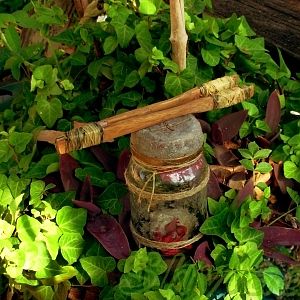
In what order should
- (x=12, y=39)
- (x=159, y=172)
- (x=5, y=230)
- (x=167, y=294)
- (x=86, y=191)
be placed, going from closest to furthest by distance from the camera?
(x=167, y=294)
(x=159, y=172)
(x=5, y=230)
(x=86, y=191)
(x=12, y=39)

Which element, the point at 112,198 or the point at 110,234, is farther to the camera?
the point at 112,198

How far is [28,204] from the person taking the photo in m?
2.25

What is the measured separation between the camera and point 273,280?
6.48ft

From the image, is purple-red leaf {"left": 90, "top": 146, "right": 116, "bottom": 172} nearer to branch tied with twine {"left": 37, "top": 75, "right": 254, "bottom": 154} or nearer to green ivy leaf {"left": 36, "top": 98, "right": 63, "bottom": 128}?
green ivy leaf {"left": 36, "top": 98, "right": 63, "bottom": 128}

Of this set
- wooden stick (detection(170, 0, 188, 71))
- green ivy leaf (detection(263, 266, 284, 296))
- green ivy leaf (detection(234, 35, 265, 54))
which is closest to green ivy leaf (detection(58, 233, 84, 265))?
green ivy leaf (detection(263, 266, 284, 296))

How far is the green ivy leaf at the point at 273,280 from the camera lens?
1963 mm

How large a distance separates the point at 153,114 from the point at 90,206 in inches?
15.7

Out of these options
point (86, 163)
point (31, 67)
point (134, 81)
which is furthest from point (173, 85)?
point (31, 67)

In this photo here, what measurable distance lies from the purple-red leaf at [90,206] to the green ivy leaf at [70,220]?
0.08 ft

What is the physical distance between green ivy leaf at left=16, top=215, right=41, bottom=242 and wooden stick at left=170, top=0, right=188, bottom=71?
0.68 metres

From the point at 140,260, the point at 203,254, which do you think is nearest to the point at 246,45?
the point at 203,254

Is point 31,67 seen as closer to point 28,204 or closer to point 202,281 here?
point 28,204

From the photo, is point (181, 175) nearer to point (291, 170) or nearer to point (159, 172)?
point (159, 172)

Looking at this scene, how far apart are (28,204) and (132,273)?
481 mm
